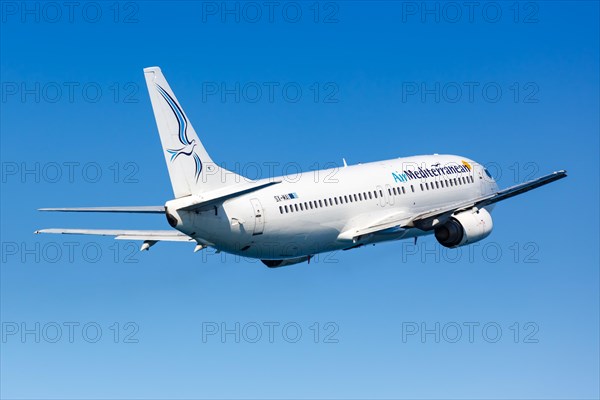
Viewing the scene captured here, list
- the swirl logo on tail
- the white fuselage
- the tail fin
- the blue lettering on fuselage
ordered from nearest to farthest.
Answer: the tail fin
the swirl logo on tail
the white fuselage
the blue lettering on fuselage

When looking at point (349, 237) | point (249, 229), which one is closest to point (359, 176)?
point (349, 237)

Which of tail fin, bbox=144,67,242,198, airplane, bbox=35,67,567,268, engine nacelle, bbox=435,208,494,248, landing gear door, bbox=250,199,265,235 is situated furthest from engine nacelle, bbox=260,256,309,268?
tail fin, bbox=144,67,242,198

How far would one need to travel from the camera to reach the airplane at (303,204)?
62875 mm

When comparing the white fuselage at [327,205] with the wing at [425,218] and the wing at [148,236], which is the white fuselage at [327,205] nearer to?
the wing at [425,218]

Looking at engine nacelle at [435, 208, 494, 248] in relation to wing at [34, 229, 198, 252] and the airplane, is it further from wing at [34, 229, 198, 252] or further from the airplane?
wing at [34, 229, 198, 252]

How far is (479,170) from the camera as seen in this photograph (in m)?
80.1

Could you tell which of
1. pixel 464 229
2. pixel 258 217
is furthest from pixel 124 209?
pixel 464 229

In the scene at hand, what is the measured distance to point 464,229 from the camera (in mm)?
70312

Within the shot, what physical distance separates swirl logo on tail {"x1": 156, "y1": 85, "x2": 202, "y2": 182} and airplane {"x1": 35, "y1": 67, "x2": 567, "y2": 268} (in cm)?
5

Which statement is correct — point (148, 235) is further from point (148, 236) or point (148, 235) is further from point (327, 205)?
point (327, 205)

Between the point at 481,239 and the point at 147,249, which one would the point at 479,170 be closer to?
the point at 481,239

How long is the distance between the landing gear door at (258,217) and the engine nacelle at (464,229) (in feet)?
38.6

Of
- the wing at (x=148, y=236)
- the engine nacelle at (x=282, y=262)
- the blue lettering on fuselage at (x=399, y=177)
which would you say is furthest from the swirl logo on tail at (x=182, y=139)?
the blue lettering on fuselage at (x=399, y=177)

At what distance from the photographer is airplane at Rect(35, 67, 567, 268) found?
62875 millimetres
